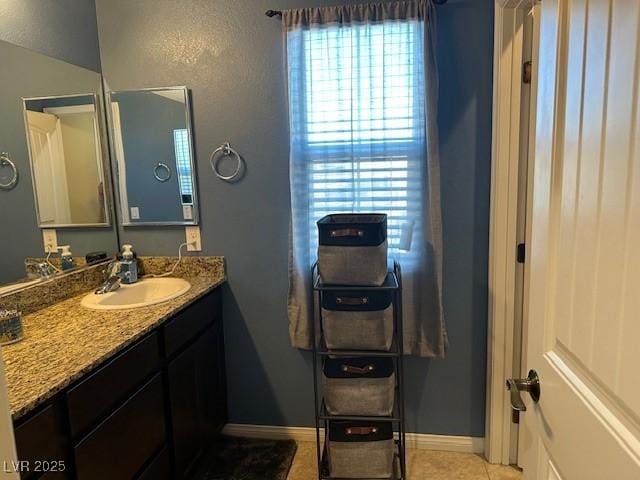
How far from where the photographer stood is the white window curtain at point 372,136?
1920mm

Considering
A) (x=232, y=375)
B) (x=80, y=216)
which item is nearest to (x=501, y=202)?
(x=232, y=375)

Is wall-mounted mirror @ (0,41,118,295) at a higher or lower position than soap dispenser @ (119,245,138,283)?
higher

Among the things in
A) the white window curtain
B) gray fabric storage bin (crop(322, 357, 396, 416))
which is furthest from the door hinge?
gray fabric storage bin (crop(322, 357, 396, 416))

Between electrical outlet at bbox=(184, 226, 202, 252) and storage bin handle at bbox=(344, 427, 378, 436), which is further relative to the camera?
electrical outlet at bbox=(184, 226, 202, 252)

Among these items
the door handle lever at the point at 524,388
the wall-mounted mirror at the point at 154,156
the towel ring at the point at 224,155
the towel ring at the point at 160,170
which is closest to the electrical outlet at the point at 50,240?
the wall-mounted mirror at the point at 154,156

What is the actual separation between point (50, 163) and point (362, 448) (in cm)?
189

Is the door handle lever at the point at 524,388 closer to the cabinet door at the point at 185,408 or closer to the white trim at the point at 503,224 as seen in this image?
the white trim at the point at 503,224

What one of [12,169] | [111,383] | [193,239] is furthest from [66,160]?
[111,383]

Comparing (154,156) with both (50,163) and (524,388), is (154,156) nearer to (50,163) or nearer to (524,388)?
(50,163)

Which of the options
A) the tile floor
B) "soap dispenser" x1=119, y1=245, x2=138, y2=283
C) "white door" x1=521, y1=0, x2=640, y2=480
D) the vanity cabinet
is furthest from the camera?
"soap dispenser" x1=119, y1=245, x2=138, y2=283

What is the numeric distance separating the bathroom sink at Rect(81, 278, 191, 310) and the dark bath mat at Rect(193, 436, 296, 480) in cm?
85

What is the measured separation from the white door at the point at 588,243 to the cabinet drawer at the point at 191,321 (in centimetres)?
137

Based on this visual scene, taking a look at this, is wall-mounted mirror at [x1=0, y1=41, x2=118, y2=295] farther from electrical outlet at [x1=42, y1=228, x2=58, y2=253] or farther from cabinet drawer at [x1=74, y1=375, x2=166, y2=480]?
cabinet drawer at [x1=74, y1=375, x2=166, y2=480]

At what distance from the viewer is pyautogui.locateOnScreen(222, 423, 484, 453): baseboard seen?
2.22 m
